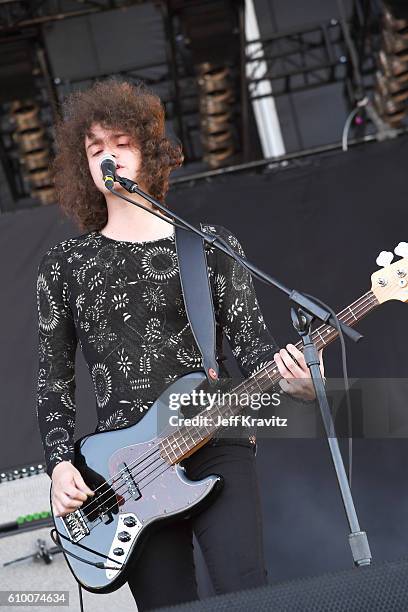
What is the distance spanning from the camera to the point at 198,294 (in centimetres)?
270

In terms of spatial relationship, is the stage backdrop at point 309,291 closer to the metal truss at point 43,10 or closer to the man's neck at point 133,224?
the man's neck at point 133,224

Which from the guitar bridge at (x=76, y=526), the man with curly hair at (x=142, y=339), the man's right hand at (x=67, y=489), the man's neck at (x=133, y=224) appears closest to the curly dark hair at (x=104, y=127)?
the man with curly hair at (x=142, y=339)

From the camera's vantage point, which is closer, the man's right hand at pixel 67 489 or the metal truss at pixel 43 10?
the man's right hand at pixel 67 489

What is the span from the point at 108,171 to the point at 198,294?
407mm

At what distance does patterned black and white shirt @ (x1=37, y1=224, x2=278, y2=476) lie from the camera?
2666 millimetres

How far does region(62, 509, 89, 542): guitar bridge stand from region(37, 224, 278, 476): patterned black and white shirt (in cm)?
15

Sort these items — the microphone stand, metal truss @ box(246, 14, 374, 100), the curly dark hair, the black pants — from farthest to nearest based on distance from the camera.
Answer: metal truss @ box(246, 14, 374, 100)
the curly dark hair
the black pants
the microphone stand

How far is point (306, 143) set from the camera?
32.9 ft

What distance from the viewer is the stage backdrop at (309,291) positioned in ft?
14.2

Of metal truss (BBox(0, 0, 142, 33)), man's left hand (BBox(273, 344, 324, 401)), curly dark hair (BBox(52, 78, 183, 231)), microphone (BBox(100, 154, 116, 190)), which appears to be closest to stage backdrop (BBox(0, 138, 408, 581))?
curly dark hair (BBox(52, 78, 183, 231))

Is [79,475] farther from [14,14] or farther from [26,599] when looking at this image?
[14,14]

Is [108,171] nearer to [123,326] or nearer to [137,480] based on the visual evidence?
[123,326]

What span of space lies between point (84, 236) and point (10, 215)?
71.5 inches

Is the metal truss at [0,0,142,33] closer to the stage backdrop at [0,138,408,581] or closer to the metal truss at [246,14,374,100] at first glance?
the metal truss at [246,14,374,100]
